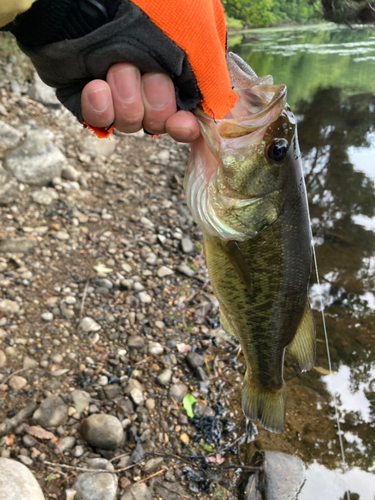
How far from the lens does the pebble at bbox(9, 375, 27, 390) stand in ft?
9.15

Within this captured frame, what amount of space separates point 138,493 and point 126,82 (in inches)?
98.1

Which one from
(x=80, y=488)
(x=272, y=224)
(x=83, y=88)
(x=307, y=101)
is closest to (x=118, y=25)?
(x=83, y=88)

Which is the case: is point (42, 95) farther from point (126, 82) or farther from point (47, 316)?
point (126, 82)

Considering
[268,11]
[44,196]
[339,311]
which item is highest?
[44,196]

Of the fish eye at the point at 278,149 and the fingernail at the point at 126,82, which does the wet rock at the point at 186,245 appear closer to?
the fish eye at the point at 278,149

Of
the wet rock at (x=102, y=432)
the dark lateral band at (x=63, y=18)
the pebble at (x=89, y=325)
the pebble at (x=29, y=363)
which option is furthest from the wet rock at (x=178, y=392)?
the dark lateral band at (x=63, y=18)

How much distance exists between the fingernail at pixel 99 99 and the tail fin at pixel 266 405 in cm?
187

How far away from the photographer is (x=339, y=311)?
4.59 meters

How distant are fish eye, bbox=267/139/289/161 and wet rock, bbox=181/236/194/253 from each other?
10.7ft

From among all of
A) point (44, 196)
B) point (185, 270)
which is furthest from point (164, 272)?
point (44, 196)

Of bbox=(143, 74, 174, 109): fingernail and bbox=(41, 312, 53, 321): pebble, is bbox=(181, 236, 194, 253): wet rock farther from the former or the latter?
bbox=(143, 74, 174, 109): fingernail

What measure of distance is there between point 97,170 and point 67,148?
0.55m

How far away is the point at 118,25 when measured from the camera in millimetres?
1091

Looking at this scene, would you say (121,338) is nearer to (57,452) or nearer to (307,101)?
(57,452)
